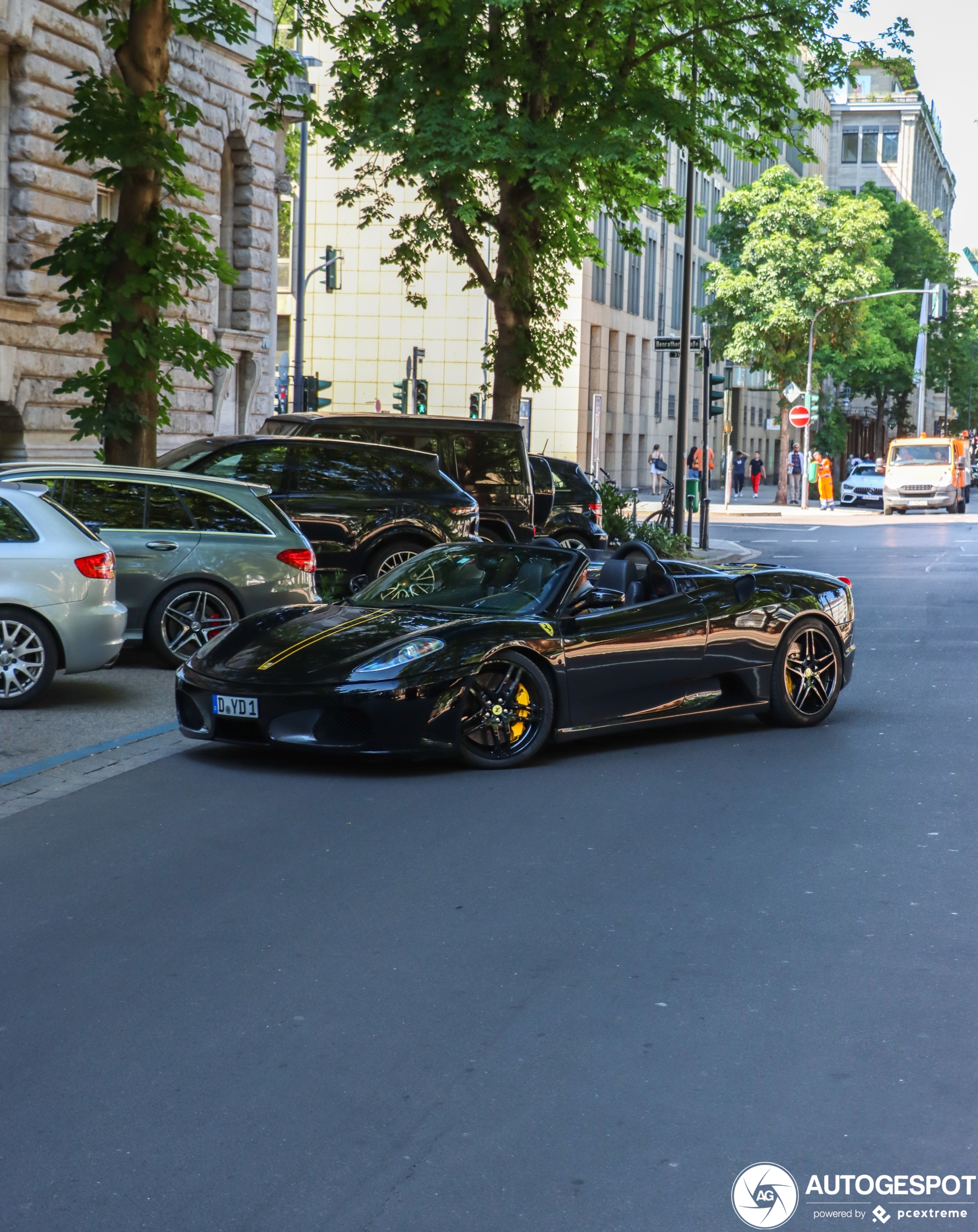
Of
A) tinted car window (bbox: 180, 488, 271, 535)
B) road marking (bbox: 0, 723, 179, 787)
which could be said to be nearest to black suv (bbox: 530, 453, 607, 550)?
tinted car window (bbox: 180, 488, 271, 535)

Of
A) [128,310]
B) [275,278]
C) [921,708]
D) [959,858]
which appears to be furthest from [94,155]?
[275,278]

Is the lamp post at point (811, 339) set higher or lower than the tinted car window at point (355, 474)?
higher

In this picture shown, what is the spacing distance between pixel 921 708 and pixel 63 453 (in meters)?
14.3

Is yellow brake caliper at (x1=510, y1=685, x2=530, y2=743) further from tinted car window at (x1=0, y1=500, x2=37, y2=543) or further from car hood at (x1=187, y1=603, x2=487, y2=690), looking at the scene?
tinted car window at (x1=0, y1=500, x2=37, y2=543)

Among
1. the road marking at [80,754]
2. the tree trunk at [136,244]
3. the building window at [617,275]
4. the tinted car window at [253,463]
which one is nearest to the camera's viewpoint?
the road marking at [80,754]

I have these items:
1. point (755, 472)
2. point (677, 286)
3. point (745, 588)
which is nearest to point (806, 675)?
point (745, 588)

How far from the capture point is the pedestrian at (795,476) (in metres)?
55.1

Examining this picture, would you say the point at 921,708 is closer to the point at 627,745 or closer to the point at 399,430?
the point at 627,745

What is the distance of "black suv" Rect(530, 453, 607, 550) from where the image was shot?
23547 millimetres

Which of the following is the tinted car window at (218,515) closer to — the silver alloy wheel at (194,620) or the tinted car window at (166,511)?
the tinted car window at (166,511)

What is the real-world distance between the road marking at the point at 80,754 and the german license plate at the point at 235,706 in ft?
3.08

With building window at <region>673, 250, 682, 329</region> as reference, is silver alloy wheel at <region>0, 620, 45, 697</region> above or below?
below

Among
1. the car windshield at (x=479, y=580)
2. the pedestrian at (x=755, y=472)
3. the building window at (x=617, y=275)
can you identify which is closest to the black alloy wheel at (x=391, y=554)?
the car windshield at (x=479, y=580)

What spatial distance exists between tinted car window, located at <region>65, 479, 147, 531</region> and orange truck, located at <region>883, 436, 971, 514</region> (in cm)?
4079
